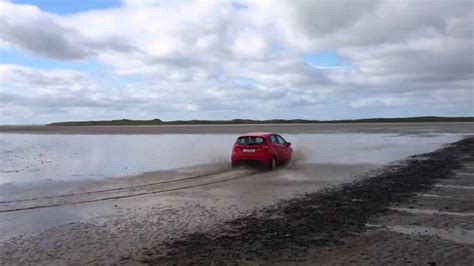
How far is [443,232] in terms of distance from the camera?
9.15 m

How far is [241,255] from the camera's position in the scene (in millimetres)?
7715

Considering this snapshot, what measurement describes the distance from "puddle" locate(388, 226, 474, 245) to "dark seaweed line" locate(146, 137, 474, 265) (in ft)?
2.56

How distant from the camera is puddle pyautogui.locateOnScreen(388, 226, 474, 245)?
8562 mm

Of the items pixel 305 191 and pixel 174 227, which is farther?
pixel 305 191

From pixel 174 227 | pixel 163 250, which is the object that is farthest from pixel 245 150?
pixel 163 250

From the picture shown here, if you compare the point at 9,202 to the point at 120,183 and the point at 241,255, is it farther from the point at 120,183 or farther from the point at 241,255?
the point at 241,255

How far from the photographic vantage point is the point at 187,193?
1490 cm

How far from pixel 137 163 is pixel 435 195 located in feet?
52.2

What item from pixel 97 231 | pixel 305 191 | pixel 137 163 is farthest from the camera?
pixel 137 163

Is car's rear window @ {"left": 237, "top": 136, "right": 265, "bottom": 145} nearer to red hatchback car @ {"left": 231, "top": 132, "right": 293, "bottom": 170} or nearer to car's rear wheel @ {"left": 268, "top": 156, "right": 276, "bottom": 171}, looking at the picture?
red hatchback car @ {"left": 231, "top": 132, "right": 293, "bottom": 170}

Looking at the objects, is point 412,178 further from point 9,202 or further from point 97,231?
point 9,202

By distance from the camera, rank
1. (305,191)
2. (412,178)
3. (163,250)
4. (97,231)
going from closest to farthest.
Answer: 1. (163,250)
2. (97,231)
3. (305,191)
4. (412,178)

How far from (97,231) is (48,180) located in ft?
32.6

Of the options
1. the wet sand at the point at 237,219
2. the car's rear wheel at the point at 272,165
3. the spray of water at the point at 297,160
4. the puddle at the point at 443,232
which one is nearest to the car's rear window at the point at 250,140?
the car's rear wheel at the point at 272,165
